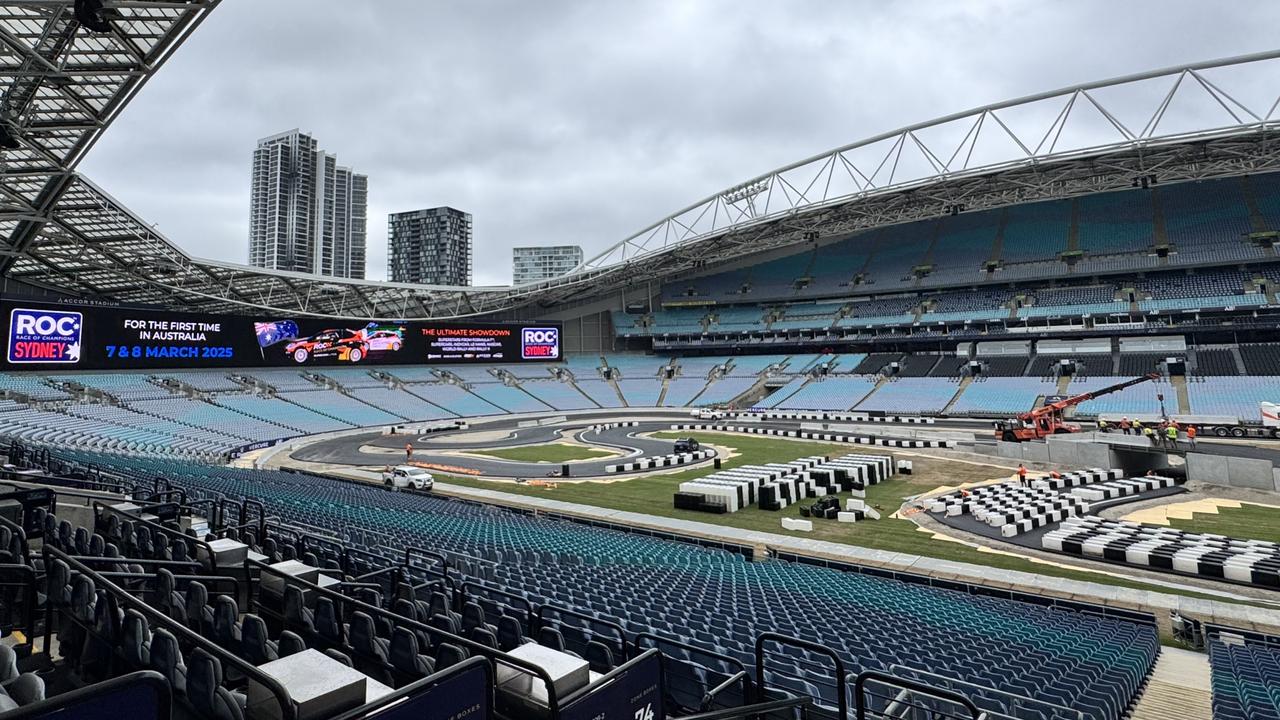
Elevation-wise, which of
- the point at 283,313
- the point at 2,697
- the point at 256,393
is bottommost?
the point at 2,697

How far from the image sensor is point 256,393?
53.3 m

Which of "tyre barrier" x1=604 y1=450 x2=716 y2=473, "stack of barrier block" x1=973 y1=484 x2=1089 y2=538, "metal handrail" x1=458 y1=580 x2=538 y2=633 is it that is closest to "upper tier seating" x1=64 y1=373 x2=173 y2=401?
"tyre barrier" x1=604 y1=450 x2=716 y2=473

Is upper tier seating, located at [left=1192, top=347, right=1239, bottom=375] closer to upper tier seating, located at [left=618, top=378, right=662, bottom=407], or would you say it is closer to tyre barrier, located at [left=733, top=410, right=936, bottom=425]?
tyre barrier, located at [left=733, top=410, right=936, bottom=425]

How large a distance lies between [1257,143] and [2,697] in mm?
59105

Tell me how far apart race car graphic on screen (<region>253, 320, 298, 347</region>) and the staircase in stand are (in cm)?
6089

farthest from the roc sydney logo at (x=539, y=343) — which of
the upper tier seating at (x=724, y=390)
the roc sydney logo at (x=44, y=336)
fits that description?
the roc sydney logo at (x=44, y=336)

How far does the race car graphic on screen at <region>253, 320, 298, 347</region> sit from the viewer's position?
5356 centimetres

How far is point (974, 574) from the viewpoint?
16969 millimetres

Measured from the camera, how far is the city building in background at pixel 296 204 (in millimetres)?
139500

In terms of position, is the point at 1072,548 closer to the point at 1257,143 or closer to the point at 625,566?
the point at 625,566

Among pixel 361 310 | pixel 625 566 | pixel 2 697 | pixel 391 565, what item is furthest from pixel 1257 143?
pixel 361 310

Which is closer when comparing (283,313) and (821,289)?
(283,313)

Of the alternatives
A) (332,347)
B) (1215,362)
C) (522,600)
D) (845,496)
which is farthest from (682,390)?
(522,600)

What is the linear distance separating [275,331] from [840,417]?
5192 centimetres
